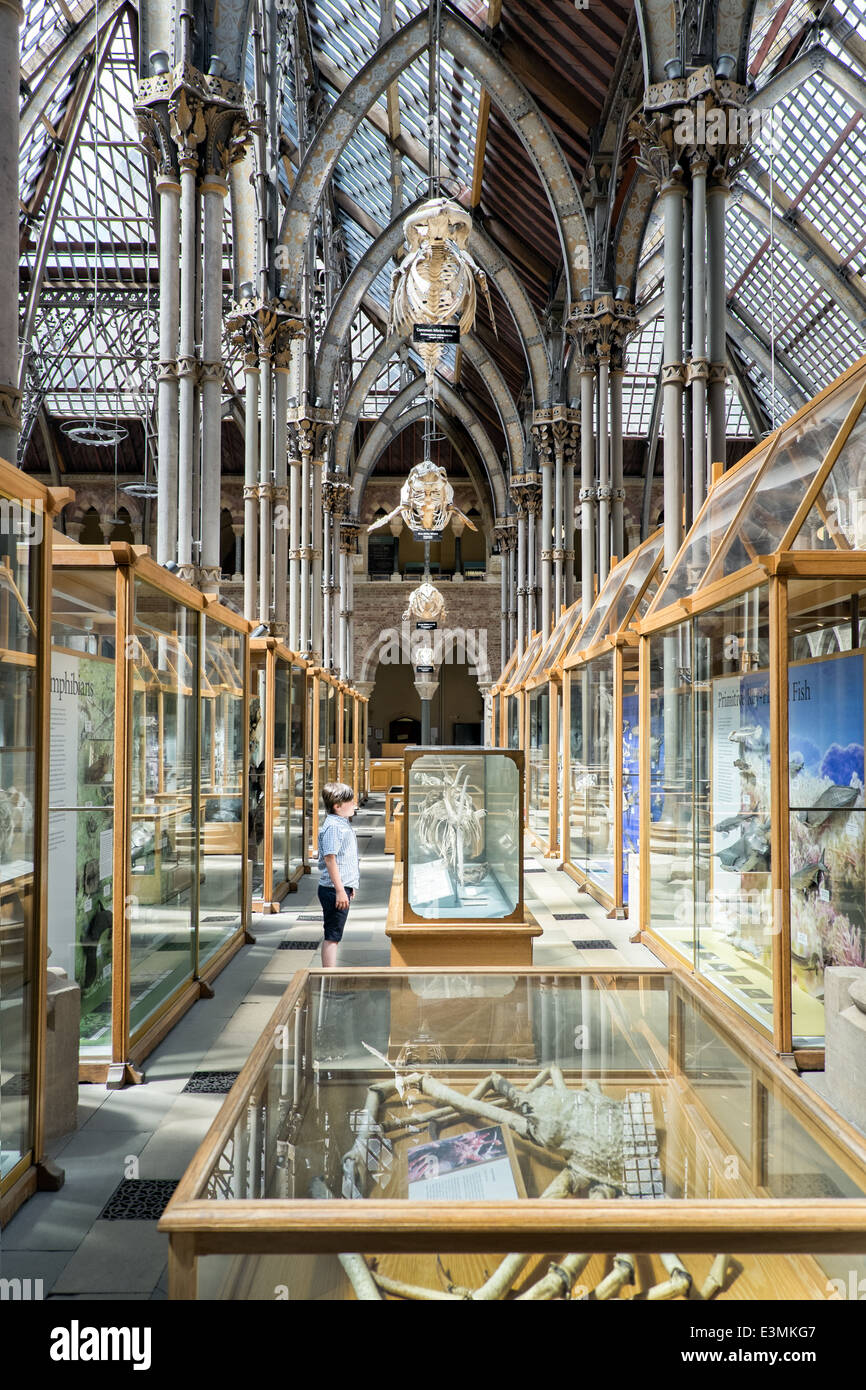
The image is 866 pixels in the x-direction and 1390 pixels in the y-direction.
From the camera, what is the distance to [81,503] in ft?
112

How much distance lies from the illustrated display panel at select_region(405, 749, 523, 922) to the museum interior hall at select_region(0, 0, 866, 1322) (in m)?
0.02

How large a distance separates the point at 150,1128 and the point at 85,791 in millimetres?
1380

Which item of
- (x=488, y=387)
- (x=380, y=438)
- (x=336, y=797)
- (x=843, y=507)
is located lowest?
(x=336, y=797)

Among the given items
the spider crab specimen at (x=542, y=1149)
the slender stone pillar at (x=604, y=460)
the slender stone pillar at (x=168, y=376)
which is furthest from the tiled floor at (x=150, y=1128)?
the slender stone pillar at (x=604, y=460)

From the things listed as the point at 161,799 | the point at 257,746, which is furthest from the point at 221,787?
the point at 257,746

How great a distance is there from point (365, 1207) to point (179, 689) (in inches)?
172

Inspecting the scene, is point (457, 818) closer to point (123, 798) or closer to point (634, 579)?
point (123, 798)

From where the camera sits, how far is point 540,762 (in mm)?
13695

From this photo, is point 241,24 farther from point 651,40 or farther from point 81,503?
point 81,503

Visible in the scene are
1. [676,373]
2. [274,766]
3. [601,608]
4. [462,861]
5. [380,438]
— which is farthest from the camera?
[380,438]

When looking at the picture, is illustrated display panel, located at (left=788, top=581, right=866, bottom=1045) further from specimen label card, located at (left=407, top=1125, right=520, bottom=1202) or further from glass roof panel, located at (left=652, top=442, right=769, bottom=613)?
specimen label card, located at (left=407, top=1125, right=520, bottom=1202)

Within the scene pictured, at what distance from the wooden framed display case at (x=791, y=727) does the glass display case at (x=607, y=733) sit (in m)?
2.52

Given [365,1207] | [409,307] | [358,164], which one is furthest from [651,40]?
[358,164]

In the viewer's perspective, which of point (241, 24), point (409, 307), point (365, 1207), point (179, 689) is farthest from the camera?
point (241, 24)
